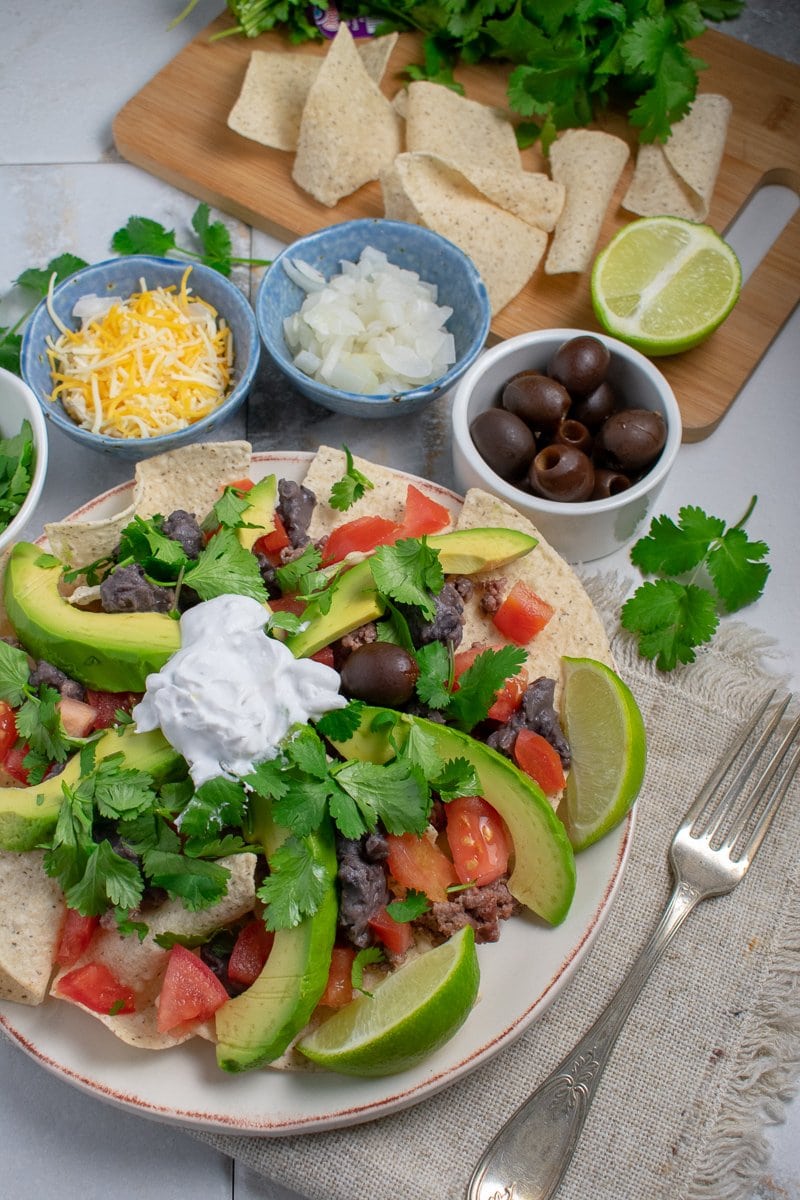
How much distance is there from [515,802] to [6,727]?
4.09 feet

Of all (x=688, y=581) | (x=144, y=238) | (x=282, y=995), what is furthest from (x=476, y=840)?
(x=144, y=238)

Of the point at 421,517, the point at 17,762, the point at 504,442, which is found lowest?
the point at 17,762

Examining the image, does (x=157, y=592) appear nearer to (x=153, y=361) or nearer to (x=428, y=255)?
(x=153, y=361)

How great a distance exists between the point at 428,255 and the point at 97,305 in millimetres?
1061

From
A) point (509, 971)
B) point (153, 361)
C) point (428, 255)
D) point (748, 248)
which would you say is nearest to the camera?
point (509, 971)

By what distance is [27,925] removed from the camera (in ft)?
8.46

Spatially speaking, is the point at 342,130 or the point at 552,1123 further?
the point at 342,130

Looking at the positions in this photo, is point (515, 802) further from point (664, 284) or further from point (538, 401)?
point (664, 284)

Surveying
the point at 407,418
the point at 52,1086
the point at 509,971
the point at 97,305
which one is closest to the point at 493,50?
the point at 407,418

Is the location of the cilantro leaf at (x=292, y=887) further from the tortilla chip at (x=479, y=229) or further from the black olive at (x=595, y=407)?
the tortilla chip at (x=479, y=229)

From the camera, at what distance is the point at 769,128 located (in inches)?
161

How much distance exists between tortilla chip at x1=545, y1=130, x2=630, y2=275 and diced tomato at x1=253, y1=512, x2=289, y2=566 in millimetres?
1404

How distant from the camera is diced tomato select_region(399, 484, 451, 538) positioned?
304cm

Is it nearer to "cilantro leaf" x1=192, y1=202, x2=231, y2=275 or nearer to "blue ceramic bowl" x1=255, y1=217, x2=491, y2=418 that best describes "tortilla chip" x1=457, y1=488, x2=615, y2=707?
"blue ceramic bowl" x1=255, y1=217, x2=491, y2=418
